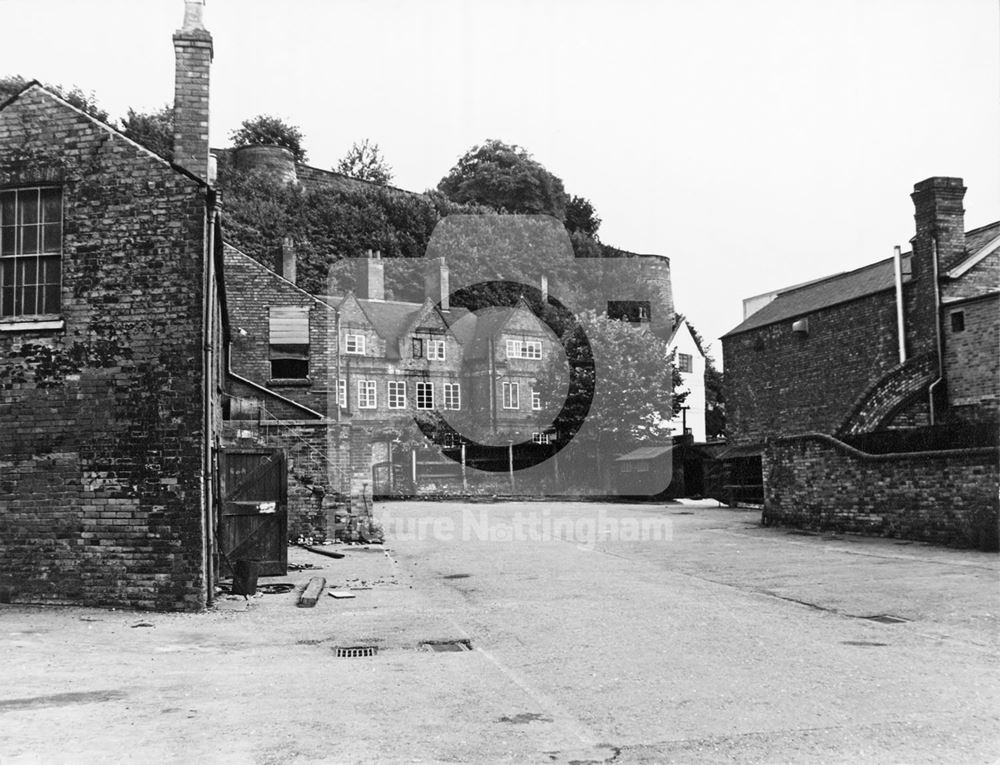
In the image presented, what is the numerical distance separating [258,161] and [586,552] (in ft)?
186

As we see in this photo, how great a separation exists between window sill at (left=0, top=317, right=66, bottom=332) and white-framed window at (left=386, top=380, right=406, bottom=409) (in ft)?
133

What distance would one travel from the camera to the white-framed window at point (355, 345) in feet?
164

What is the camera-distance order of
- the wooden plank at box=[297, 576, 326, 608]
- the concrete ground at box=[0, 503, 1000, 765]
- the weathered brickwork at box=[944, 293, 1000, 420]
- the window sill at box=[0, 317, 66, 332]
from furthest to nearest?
1. the weathered brickwork at box=[944, 293, 1000, 420]
2. the wooden plank at box=[297, 576, 326, 608]
3. the window sill at box=[0, 317, 66, 332]
4. the concrete ground at box=[0, 503, 1000, 765]

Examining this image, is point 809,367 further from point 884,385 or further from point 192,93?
point 192,93

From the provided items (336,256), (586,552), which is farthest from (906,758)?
(336,256)

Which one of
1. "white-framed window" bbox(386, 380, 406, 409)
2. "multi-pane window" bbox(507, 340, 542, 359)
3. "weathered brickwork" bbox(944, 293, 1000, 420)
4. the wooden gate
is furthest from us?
"multi-pane window" bbox(507, 340, 542, 359)

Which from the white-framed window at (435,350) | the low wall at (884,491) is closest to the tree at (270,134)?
the white-framed window at (435,350)

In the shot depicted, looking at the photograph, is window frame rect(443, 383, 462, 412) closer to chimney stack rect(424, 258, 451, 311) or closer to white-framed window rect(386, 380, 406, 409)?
white-framed window rect(386, 380, 406, 409)

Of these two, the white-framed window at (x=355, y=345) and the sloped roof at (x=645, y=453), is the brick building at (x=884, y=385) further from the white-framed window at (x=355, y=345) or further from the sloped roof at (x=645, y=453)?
the white-framed window at (x=355, y=345)

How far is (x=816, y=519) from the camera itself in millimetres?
20672

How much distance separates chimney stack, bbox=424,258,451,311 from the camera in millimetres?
55781

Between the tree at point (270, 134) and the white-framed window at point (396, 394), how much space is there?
29159mm

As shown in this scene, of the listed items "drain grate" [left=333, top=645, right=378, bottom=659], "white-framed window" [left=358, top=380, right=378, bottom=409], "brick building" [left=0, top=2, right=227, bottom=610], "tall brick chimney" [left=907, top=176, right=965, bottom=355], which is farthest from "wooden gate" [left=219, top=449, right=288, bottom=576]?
"white-framed window" [left=358, top=380, right=378, bottom=409]

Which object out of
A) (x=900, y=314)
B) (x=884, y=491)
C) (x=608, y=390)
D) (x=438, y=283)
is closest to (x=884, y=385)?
(x=900, y=314)
